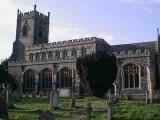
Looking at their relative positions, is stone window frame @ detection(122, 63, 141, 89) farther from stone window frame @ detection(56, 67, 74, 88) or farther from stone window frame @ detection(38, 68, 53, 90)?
stone window frame @ detection(38, 68, 53, 90)

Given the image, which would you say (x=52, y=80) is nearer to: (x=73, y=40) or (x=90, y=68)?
(x=73, y=40)

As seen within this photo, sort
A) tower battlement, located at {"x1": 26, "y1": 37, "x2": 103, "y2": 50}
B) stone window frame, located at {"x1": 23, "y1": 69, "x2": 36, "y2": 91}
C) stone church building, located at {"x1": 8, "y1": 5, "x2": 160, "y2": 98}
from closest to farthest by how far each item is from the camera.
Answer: stone church building, located at {"x1": 8, "y1": 5, "x2": 160, "y2": 98}, tower battlement, located at {"x1": 26, "y1": 37, "x2": 103, "y2": 50}, stone window frame, located at {"x1": 23, "y1": 69, "x2": 36, "y2": 91}

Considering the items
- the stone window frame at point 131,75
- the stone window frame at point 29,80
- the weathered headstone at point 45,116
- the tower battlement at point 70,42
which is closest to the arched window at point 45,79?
the stone window frame at point 29,80

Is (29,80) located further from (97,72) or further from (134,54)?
(97,72)

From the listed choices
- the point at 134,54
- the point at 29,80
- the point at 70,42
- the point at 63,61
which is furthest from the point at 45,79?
the point at 134,54

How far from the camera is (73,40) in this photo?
2062 inches

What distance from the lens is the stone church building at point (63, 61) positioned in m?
42.3

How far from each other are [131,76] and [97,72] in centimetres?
1025

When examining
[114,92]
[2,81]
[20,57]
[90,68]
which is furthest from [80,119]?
[20,57]

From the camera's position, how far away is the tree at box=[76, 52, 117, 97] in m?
33.6

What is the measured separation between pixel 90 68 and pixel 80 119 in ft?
45.5

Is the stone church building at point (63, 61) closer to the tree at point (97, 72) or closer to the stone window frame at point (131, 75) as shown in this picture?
the stone window frame at point (131, 75)

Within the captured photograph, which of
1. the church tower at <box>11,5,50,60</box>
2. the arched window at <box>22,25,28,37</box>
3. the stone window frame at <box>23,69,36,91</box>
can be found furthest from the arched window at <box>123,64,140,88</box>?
the arched window at <box>22,25,28,37</box>

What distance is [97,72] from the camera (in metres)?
33.7
